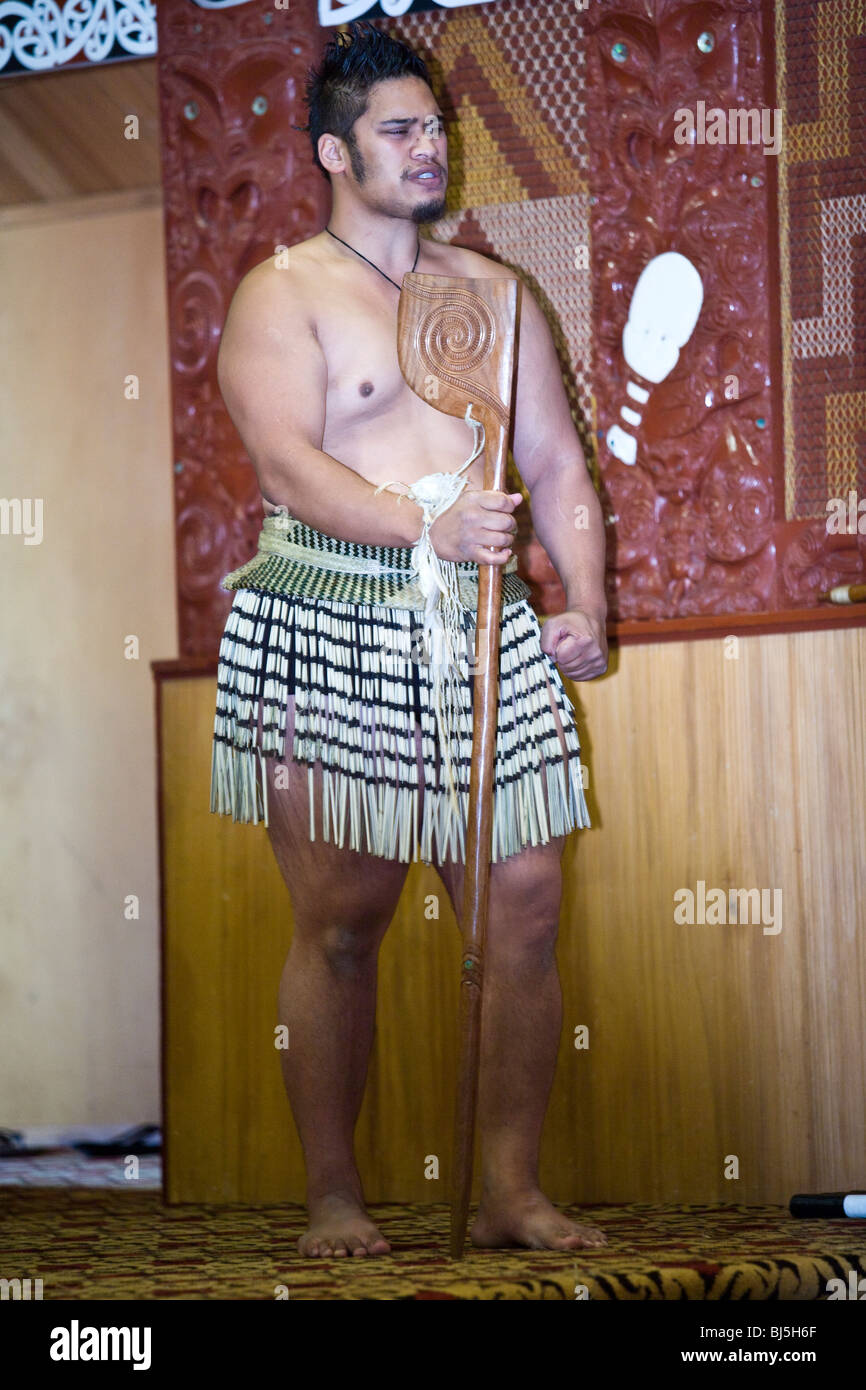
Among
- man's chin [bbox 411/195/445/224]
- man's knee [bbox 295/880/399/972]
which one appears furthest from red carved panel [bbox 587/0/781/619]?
man's knee [bbox 295/880/399/972]

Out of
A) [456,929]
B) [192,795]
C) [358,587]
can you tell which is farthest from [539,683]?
[192,795]

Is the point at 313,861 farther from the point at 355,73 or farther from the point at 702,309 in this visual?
the point at 702,309

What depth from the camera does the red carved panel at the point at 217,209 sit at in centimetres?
299

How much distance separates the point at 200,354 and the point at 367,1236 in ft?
5.61

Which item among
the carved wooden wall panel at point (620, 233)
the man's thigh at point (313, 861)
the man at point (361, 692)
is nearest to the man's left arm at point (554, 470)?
the man at point (361, 692)

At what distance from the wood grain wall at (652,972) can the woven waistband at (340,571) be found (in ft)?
2.32

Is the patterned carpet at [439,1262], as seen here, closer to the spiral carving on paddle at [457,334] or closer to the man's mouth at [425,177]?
the spiral carving on paddle at [457,334]

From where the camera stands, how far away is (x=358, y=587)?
2.14 meters

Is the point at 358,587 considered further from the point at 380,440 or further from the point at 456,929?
the point at 456,929

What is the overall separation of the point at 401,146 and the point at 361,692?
746 mm

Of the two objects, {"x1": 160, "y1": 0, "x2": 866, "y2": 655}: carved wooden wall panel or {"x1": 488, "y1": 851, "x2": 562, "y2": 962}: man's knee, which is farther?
{"x1": 160, "y1": 0, "x2": 866, "y2": 655}: carved wooden wall panel

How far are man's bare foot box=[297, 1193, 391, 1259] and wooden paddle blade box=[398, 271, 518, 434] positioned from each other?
Result: 1021 millimetres

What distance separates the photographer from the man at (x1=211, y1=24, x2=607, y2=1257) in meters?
2.08

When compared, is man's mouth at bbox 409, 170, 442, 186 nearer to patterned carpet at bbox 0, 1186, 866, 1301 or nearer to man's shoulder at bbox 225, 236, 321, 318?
man's shoulder at bbox 225, 236, 321, 318
